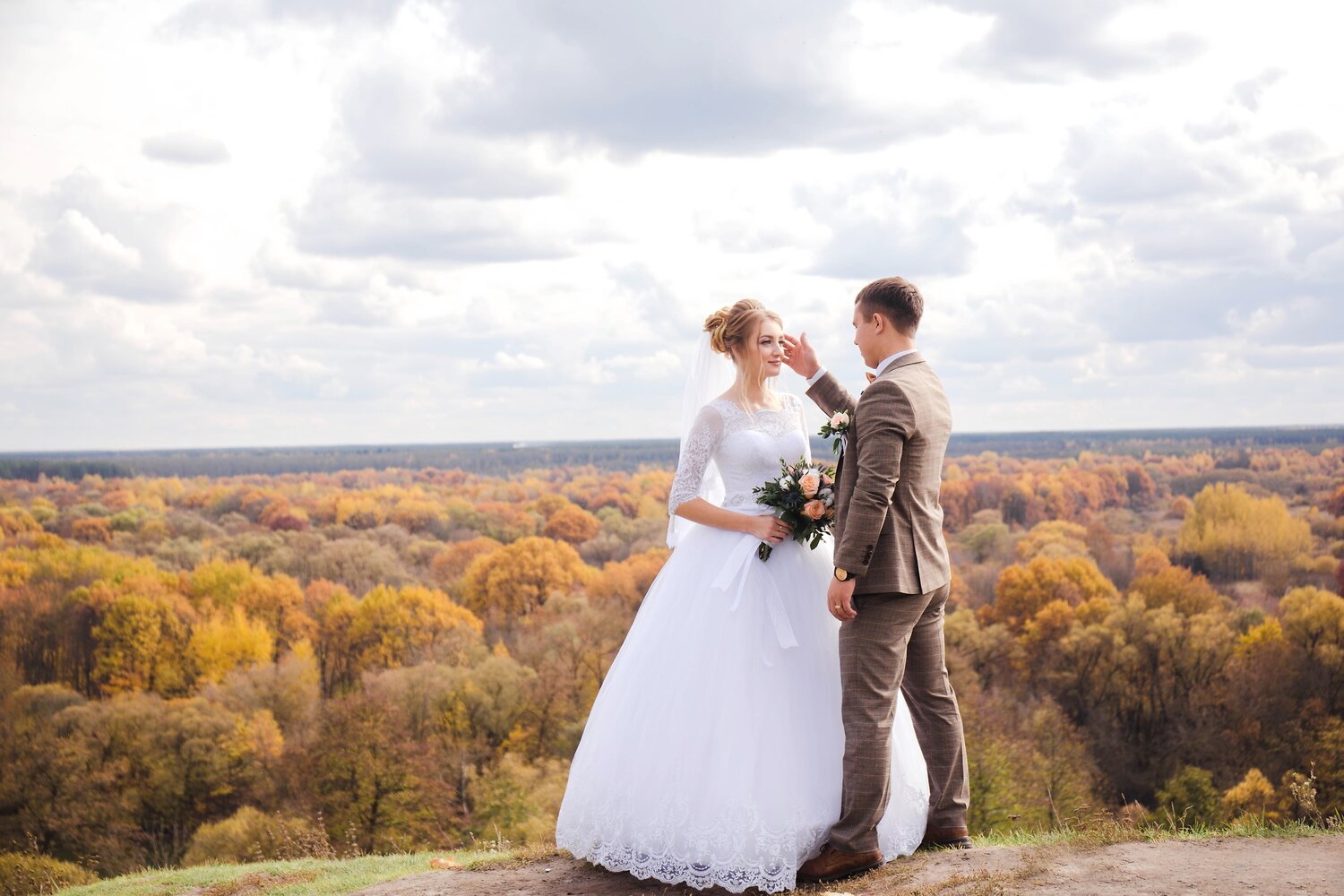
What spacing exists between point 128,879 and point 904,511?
7.92 metres

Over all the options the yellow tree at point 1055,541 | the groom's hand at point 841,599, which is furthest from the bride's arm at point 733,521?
the yellow tree at point 1055,541

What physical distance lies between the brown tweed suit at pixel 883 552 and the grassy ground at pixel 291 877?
7.28 ft

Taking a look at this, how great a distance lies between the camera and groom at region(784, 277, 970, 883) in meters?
4.72

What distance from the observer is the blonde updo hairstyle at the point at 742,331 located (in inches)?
226

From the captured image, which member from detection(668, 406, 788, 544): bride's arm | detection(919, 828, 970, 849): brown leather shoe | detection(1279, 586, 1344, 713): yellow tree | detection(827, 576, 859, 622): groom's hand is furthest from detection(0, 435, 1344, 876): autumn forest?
detection(668, 406, 788, 544): bride's arm

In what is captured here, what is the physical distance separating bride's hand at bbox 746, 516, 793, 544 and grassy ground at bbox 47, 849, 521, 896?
91.3 inches

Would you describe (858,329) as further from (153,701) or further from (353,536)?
(353,536)

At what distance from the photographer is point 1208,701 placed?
3597 centimetres

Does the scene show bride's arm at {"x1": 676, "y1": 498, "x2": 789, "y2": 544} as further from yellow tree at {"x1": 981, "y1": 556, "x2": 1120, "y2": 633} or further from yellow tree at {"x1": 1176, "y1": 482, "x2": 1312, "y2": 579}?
yellow tree at {"x1": 1176, "y1": 482, "x2": 1312, "y2": 579}

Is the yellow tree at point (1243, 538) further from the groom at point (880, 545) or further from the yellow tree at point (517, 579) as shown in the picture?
the groom at point (880, 545)

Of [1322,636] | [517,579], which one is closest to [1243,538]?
[1322,636]

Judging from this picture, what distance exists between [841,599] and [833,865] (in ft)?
4.09

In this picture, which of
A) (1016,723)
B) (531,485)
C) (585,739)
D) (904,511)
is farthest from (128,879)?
(531,485)

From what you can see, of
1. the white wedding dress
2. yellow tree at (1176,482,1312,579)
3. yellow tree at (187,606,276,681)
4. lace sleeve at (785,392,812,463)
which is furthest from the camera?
yellow tree at (1176,482,1312,579)
